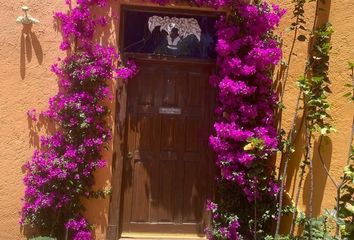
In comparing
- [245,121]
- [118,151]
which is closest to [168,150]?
[118,151]

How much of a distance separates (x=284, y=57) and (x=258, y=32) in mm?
455

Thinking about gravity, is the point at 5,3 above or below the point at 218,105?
above

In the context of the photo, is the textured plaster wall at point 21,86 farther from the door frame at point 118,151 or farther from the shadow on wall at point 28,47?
the door frame at point 118,151

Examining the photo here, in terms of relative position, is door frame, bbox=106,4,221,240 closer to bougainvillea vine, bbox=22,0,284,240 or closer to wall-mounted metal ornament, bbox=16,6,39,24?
bougainvillea vine, bbox=22,0,284,240

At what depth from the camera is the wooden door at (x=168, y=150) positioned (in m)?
5.50

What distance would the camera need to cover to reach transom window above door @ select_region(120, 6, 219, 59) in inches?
216

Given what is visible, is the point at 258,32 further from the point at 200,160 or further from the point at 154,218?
the point at 154,218

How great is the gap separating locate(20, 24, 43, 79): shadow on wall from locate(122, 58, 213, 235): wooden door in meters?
1.14

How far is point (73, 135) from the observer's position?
511cm

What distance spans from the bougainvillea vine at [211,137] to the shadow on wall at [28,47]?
287 mm

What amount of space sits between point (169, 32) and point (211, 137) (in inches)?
57.2

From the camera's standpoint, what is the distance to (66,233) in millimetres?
5074

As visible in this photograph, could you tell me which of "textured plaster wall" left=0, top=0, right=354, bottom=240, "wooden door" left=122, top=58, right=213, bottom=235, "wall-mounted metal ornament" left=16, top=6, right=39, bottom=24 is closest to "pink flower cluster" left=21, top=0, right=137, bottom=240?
"textured plaster wall" left=0, top=0, right=354, bottom=240

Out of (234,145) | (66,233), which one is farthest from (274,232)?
(66,233)
